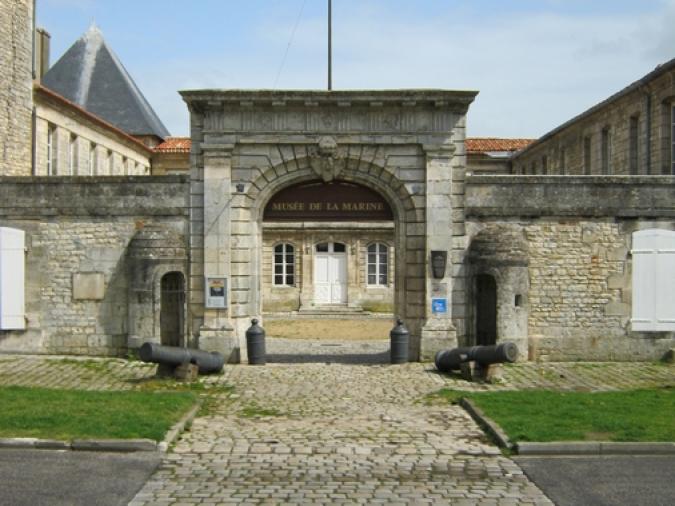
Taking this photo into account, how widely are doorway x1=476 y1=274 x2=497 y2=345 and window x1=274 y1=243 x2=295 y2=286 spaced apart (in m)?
15.5

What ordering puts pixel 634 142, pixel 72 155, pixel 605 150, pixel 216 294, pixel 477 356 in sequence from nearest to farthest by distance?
pixel 477 356
pixel 216 294
pixel 634 142
pixel 605 150
pixel 72 155

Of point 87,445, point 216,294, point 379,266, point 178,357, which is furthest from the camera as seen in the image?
point 379,266

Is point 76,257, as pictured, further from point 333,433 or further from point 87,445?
point 333,433

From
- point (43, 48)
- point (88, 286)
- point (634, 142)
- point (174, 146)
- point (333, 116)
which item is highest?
point (43, 48)

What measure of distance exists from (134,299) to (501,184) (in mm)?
7012

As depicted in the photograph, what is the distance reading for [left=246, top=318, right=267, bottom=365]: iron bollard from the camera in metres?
14.1

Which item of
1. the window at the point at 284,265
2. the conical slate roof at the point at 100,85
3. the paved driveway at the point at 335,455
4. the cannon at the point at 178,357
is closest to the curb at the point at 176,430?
the paved driveway at the point at 335,455

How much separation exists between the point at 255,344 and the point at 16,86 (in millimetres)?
8877

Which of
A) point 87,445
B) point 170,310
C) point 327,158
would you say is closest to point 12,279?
point 170,310

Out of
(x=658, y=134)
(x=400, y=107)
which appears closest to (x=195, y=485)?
(x=400, y=107)

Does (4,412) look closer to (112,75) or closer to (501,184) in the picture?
(501,184)

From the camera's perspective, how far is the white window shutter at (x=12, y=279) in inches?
583

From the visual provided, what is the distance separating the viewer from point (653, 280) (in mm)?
14766

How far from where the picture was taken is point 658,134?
1938 centimetres
